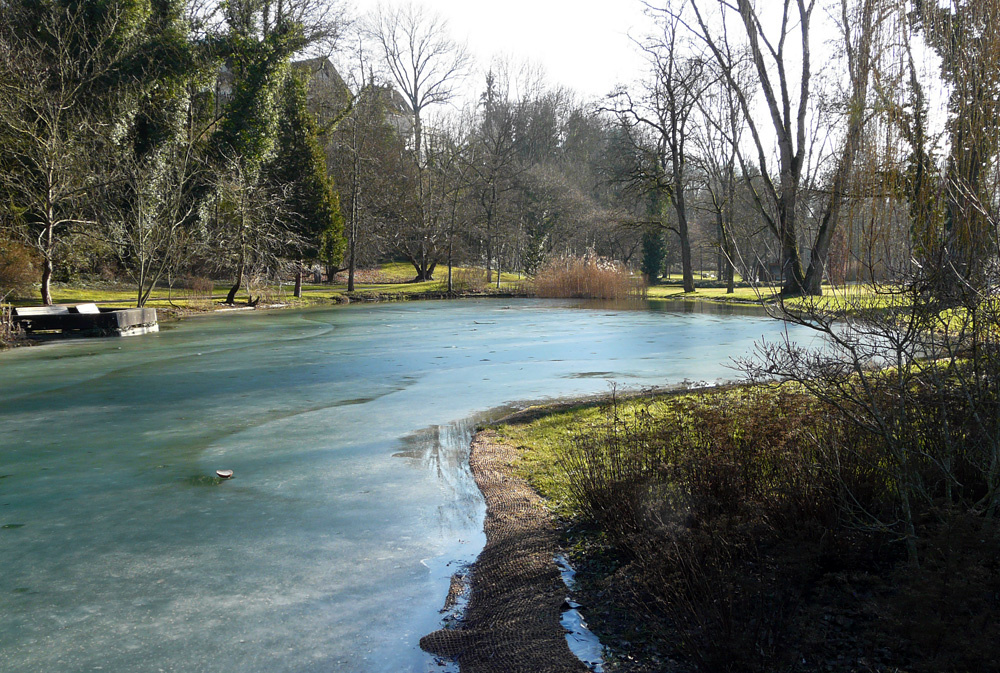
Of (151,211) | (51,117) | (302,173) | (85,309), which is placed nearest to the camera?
(85,309)

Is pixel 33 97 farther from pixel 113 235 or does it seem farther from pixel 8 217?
pixel 113 235

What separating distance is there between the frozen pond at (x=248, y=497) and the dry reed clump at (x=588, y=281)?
17.0 m

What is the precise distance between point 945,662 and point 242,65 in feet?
104

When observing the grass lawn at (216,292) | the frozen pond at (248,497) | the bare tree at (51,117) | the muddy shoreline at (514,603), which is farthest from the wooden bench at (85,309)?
the muddy shoreline at (514,603)

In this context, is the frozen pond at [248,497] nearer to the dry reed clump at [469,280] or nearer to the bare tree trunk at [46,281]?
the bare tree trunk at [46,281]

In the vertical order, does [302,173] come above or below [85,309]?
above

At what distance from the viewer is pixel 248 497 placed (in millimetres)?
6164

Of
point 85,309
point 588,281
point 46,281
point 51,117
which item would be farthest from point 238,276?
point 588,281

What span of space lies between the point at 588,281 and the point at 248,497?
26941 millimetres

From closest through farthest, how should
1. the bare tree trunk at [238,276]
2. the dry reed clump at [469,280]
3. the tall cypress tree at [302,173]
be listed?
the bare tree trunk at [238,276] < the tall cypress tree at [302,173] < the dry reed clump at [469,280]

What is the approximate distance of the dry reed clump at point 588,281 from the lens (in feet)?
104

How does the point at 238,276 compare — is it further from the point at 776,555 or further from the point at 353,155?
the point at 776,555

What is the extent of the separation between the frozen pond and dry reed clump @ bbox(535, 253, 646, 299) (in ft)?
55.9

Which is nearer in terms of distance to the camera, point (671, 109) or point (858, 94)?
point (858, 94)
